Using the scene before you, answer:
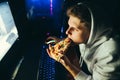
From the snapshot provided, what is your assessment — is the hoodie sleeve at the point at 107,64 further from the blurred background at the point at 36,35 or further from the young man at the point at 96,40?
the blurred background at the point at 36,35

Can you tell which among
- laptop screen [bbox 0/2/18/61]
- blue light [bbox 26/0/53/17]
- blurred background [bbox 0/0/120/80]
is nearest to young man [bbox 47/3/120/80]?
blurred background [bbox 0/0/120/80]

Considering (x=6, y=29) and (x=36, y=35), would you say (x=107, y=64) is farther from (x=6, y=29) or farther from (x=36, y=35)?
(x=36, y=35)

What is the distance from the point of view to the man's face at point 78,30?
1.31 meters

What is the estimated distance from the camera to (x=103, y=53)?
134cm

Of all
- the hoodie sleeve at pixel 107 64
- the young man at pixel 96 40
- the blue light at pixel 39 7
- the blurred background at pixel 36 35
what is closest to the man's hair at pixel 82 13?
the young man at pixel 96 40

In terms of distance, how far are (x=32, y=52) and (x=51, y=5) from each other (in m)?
0.47

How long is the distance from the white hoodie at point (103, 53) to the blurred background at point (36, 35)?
0.71 ft

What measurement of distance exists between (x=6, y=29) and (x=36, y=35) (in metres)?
0.65

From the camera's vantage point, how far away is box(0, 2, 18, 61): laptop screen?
4.28 ft

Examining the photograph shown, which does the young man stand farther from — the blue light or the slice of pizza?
the blue light

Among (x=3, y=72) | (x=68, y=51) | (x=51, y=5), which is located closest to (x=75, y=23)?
(x=68, y=51)

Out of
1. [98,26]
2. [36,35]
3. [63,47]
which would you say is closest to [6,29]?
[63,47]

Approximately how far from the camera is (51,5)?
6.47 ft

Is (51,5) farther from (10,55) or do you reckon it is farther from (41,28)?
(10,55)
